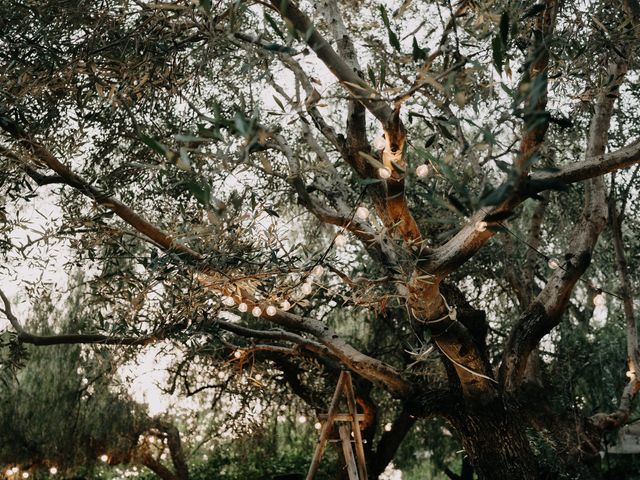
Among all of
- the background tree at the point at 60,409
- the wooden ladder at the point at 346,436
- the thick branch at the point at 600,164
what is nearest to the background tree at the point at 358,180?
the thick branch at the point at 600,164

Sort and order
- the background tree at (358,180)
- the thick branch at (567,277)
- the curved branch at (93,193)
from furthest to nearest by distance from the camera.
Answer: the thick branch at (567,277), the curved branch at (93,193), the background tree at (358,180)

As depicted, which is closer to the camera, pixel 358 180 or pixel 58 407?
pixel 358 180

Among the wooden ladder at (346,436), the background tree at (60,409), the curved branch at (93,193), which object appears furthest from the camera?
the background tree at (60,409)

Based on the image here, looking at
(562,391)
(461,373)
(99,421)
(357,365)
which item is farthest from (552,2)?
(99,421)

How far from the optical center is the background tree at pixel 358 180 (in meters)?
2.72

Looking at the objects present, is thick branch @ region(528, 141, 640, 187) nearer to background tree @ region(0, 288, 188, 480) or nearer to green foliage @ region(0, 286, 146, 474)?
background tree @ region(0, 288, 188, 480)

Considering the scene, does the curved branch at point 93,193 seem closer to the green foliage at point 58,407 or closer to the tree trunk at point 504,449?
the tree trunk at point 504,449

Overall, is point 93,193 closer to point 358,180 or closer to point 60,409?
point 358,180

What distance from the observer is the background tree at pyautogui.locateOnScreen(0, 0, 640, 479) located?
2.72 meters

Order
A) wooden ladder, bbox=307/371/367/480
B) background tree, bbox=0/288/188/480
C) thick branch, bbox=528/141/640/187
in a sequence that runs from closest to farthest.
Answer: thick branch, bbox=528/141/640/187 → wooden ladder, bbox=307/371/367/480 → background tree, bbox=0/288/188/480

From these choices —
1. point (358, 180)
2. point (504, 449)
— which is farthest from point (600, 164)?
point (504, 449)

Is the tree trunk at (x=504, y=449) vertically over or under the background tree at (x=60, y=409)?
under

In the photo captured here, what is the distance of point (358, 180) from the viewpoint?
2.34m

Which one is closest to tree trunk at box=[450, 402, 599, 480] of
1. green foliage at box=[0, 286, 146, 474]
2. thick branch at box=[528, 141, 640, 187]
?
thick branch at box=[528, 141, 640, 187]
